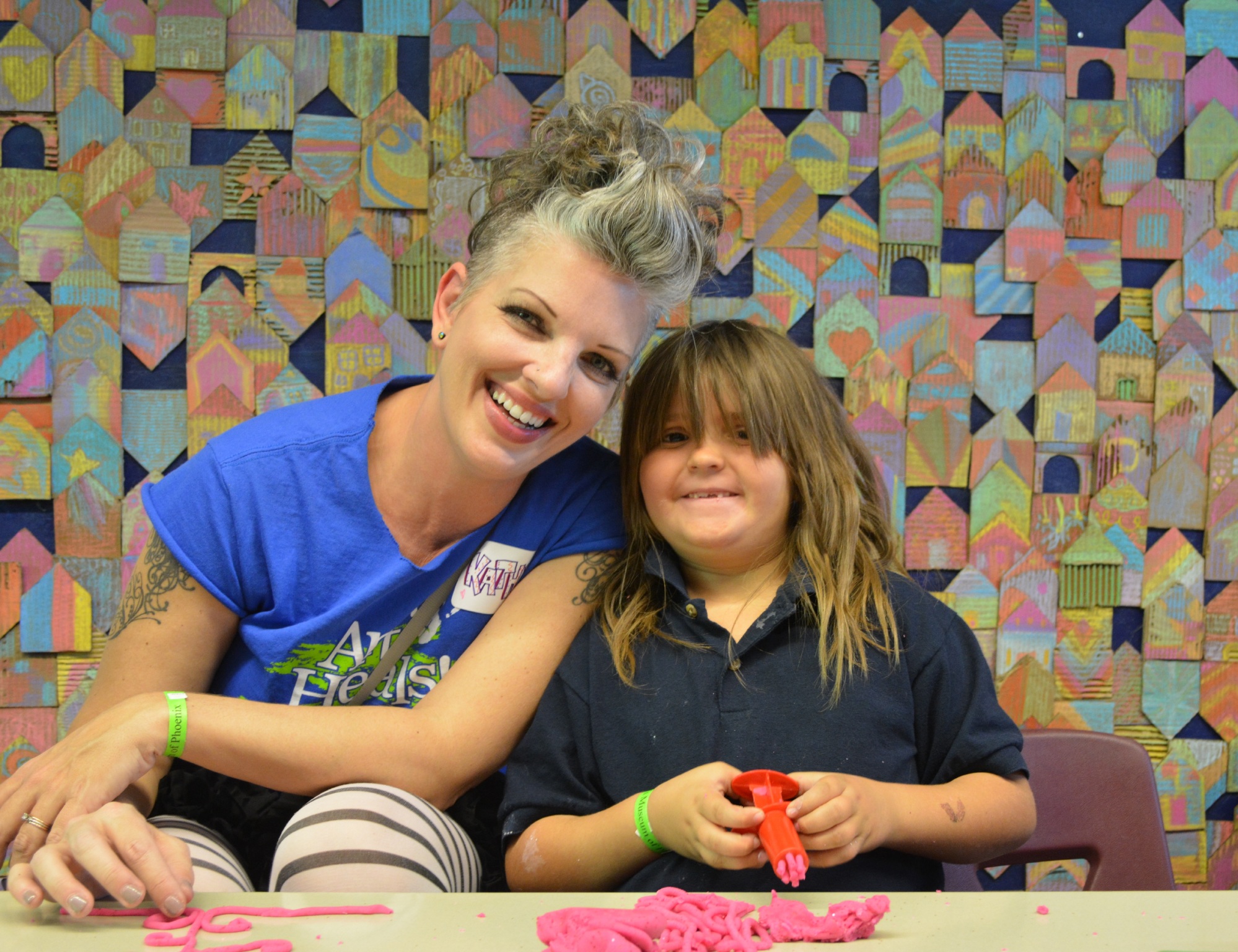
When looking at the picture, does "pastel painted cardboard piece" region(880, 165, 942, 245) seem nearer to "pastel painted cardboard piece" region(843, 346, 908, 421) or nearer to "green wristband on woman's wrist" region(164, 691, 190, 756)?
"pastel painted cardboard piece" region(843, 346, 908, 421)

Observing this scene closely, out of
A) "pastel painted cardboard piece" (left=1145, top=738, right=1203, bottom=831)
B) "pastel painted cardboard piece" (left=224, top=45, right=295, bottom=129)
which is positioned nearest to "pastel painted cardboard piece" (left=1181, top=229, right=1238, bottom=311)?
"pastel painted cardboard piece" (left=1145, top=738, right=1203, bottom=831)

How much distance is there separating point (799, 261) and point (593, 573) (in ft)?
2.37

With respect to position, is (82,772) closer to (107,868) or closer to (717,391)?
(107,868)

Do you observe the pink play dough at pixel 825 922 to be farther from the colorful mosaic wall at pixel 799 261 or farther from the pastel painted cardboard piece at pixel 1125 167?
the pastel painted cardboard piece at pixel 1125 167

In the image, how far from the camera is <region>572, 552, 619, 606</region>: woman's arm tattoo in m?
1.18

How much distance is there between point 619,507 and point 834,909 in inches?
24.3

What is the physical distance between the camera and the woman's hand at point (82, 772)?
0.84 meters

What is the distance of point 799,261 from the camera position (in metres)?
1.63

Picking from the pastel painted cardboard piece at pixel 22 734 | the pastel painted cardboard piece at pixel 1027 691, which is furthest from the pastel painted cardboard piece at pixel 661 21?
the pastel painted cardboard piece at pixel 22 734

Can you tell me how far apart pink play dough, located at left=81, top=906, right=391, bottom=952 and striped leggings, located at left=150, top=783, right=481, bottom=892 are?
0.37 ft

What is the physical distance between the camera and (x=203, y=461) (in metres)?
1.14

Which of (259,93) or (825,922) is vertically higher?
(259,93)

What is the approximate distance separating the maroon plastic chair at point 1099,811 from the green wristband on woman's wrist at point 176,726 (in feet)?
3.24

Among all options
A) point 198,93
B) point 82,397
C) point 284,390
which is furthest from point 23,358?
point 198,93
